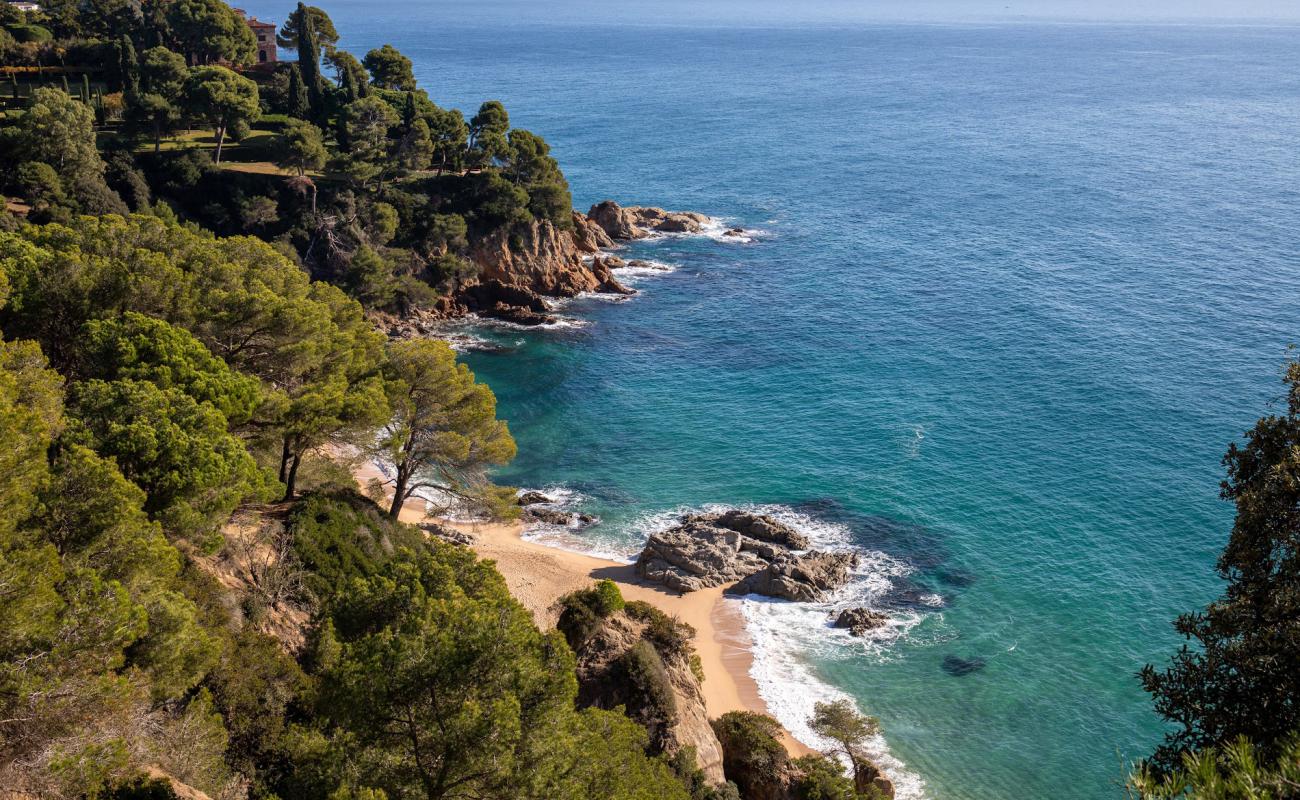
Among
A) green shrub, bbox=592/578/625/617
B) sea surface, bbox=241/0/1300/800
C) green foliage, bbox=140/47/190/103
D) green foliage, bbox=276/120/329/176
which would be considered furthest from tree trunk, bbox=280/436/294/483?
green foliage, bbox=140/47/190/103

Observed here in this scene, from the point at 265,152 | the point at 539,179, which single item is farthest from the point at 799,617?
the point at 265,152

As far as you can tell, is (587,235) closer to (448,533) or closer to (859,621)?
(448,533)

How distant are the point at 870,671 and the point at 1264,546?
2765cm

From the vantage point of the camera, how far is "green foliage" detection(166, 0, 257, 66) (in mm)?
103688

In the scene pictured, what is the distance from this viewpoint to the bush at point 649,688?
30.8 metres

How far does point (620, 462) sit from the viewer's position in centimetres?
6234

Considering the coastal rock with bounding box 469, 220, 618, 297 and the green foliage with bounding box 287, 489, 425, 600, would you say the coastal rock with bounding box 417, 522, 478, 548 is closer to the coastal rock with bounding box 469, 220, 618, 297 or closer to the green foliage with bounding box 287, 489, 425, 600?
the green foliage with bounding box 287, 489, 425, 600

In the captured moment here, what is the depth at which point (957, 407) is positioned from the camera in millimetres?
69188

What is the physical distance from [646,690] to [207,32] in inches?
3989

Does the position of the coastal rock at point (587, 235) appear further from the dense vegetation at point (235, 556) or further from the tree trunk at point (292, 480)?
the tree trunk at point (292, 480)

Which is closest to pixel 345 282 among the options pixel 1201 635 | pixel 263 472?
pixel 263 472

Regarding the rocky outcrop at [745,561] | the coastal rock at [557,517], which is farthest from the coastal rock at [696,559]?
the coastal rock at [557,517]

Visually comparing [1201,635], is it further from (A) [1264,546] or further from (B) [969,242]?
(B) [969,242]

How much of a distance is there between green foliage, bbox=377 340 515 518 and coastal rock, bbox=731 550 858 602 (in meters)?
14.2
